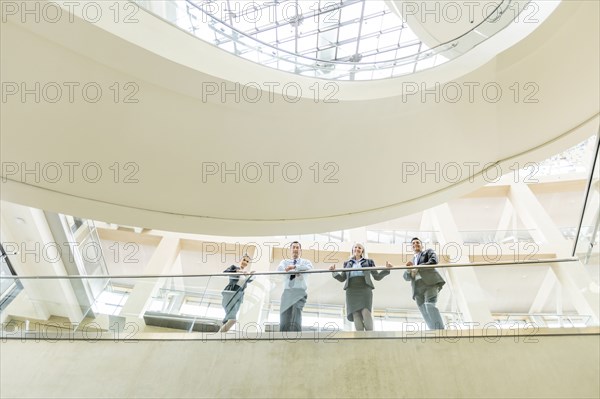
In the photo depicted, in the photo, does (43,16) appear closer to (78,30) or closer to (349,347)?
(78,30)

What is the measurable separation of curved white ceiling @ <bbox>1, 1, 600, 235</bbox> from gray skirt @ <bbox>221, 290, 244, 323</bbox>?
108 inches

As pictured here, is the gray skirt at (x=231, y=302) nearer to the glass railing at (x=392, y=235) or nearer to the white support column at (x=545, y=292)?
the white support column at (x=545, y=292)

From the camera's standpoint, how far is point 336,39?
14.4 m

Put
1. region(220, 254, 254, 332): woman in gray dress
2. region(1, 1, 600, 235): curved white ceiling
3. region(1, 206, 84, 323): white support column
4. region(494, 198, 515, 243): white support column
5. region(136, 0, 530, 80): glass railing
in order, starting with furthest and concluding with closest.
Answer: region(494, 198, 515, 243): white support column, region(1, 206, 84, 323): white support column, region(136, 0, 530, 80): glass railing, region(1, 1, 600, 235): curved white ceiling, region(220, 254, 254, 332): woman in gray dress

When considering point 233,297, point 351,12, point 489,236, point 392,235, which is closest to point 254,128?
point 233,297

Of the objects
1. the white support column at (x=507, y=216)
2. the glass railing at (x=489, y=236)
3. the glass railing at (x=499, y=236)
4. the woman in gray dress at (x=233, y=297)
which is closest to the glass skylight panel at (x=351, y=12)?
the glass railing at (x=489, y=236)

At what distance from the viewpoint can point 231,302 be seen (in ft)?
14.8

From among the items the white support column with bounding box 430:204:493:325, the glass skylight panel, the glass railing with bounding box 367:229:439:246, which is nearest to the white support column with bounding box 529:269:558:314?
the white support column with bounding box 430:204:493:325

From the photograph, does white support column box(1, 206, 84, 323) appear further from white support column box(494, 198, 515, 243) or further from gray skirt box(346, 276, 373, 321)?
white support column box(494, 198, 515, 243)

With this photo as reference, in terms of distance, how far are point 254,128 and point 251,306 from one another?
3.00 meters

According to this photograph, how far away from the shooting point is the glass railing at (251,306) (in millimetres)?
4004

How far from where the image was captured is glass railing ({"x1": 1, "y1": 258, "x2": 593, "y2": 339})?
13.1ft

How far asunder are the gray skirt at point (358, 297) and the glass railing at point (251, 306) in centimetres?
1

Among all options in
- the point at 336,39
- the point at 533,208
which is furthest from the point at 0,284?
the point at 533,208
